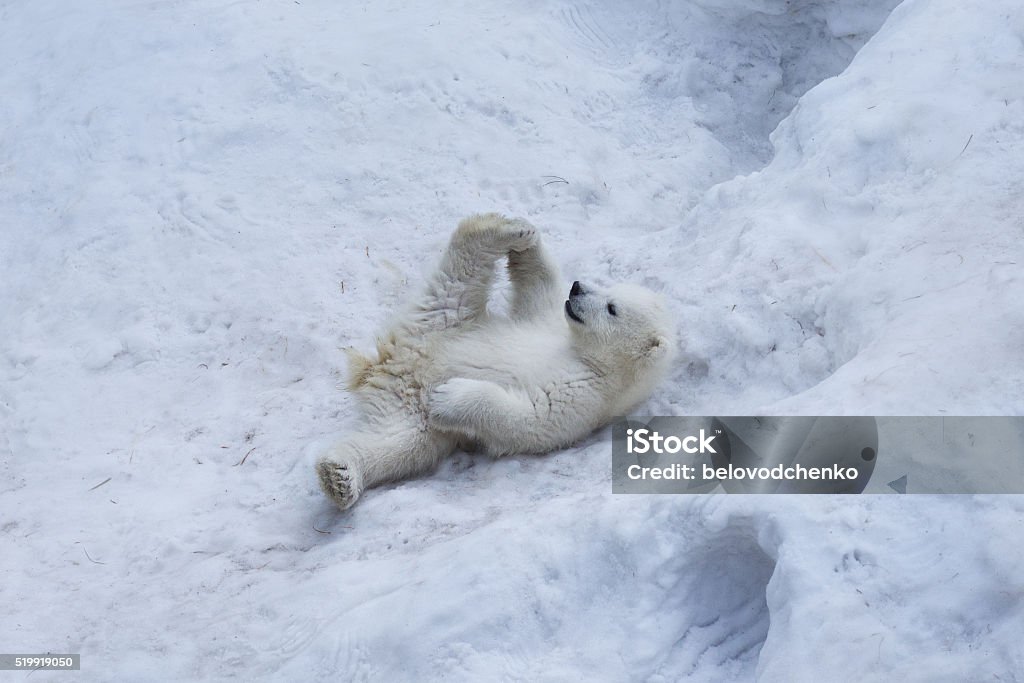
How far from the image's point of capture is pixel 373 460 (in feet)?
15.0

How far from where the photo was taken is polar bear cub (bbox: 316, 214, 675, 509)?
15.1 ft

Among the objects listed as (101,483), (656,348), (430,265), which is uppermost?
(430,265)

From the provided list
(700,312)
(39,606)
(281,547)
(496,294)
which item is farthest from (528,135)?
(39,606)

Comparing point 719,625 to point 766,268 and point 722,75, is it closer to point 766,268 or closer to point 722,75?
point 766,268

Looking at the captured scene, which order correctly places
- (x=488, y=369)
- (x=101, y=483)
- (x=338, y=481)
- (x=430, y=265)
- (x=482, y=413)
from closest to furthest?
(x=338, y=481), (x=482, y=413), (x=101, y=483), (x=488, y=369), (x=430, y=265)

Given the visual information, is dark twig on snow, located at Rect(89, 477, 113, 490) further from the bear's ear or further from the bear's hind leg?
the bear's ear

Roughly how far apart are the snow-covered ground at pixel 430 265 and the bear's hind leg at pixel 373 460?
113mm

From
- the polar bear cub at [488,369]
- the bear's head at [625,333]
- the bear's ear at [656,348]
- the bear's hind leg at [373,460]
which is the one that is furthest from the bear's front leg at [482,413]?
the bear's ear at [656,348]

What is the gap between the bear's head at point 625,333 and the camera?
4.77 meters

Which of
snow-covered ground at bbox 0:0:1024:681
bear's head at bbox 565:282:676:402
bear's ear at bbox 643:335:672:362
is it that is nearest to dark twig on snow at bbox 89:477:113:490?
snow-covered ground at bbox 0:0:1024:681

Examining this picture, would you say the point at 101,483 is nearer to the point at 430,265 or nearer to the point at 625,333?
the point at 430,265

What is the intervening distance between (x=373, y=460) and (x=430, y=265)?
148cm

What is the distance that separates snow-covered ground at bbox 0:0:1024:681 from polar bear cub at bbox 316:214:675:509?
177 millimetres

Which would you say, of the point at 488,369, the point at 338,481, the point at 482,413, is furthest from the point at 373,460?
the point at 488,369
